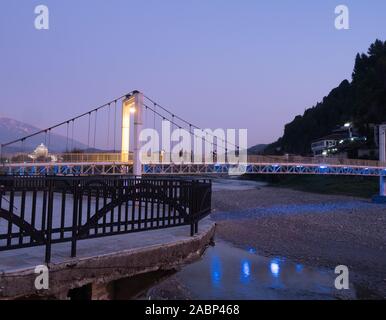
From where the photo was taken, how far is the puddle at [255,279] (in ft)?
26.0

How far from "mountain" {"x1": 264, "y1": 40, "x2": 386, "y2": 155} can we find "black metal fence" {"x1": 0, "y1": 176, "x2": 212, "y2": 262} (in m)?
80.3

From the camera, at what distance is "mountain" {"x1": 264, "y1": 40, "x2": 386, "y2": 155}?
8231 cm

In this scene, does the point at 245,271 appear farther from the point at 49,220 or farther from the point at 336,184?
the point at 336,184

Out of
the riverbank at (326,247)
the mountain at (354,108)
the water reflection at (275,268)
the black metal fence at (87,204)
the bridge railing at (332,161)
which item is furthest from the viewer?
the mountain at (354,108)

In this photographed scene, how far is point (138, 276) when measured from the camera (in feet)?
22.3

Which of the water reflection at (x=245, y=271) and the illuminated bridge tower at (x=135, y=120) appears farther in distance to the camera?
the illuminated bridge tower at (x=135, y=120)

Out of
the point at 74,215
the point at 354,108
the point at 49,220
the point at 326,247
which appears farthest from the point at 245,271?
the point at 354,108

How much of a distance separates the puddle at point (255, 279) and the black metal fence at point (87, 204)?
1165 mm

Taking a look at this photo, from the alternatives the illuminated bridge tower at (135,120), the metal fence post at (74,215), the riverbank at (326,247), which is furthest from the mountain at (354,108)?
the metal fence post at (74,215)

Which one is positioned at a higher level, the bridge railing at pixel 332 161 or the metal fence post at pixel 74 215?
the bridge railing at pixel 332 161

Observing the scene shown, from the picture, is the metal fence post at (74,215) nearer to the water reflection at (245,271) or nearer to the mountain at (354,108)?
the water reflection at (245,271)

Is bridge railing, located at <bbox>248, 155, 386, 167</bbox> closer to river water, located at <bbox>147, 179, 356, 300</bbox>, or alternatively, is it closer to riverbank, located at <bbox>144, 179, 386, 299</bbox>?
riverbank, located at <bbox>144, 179, 386, 299</bbox>

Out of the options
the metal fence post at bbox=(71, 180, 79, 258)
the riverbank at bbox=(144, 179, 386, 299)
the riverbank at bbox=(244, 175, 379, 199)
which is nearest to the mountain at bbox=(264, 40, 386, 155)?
the riverbank at bbox=(244, 175, 379, 199)
